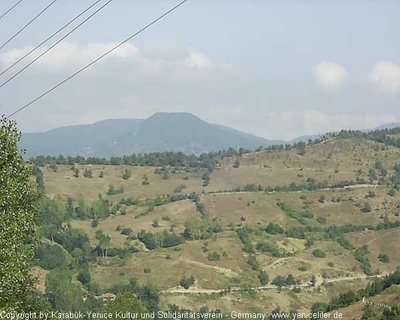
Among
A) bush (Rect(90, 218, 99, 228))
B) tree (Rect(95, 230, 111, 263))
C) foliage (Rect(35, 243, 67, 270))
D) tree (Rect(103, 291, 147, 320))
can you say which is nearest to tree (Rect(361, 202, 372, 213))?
tree (Rect(95, 230, 111, 263))

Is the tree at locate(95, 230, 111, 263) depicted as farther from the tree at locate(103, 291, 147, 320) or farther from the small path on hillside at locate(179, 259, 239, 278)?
the tree at locate(103, 291, 147, 320)

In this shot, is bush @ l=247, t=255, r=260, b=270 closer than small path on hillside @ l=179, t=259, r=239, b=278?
No

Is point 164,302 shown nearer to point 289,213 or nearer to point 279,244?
point 279,244

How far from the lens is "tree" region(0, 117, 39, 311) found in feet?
76.7

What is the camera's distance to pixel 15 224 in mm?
23828

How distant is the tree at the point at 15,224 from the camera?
2339 centimetres

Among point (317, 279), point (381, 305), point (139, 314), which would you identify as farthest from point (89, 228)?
point (139, 314)

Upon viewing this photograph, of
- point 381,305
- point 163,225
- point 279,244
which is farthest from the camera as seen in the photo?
point 163,225

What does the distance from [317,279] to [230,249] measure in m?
25.3

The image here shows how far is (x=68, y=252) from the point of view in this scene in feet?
525

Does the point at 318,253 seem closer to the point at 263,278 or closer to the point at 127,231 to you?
the point at 263,278

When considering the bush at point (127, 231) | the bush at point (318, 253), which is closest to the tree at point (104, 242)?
the bush at point (127, 231)

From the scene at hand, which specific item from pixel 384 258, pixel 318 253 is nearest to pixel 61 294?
pixel 318 253

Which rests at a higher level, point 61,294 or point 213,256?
point 61,294
